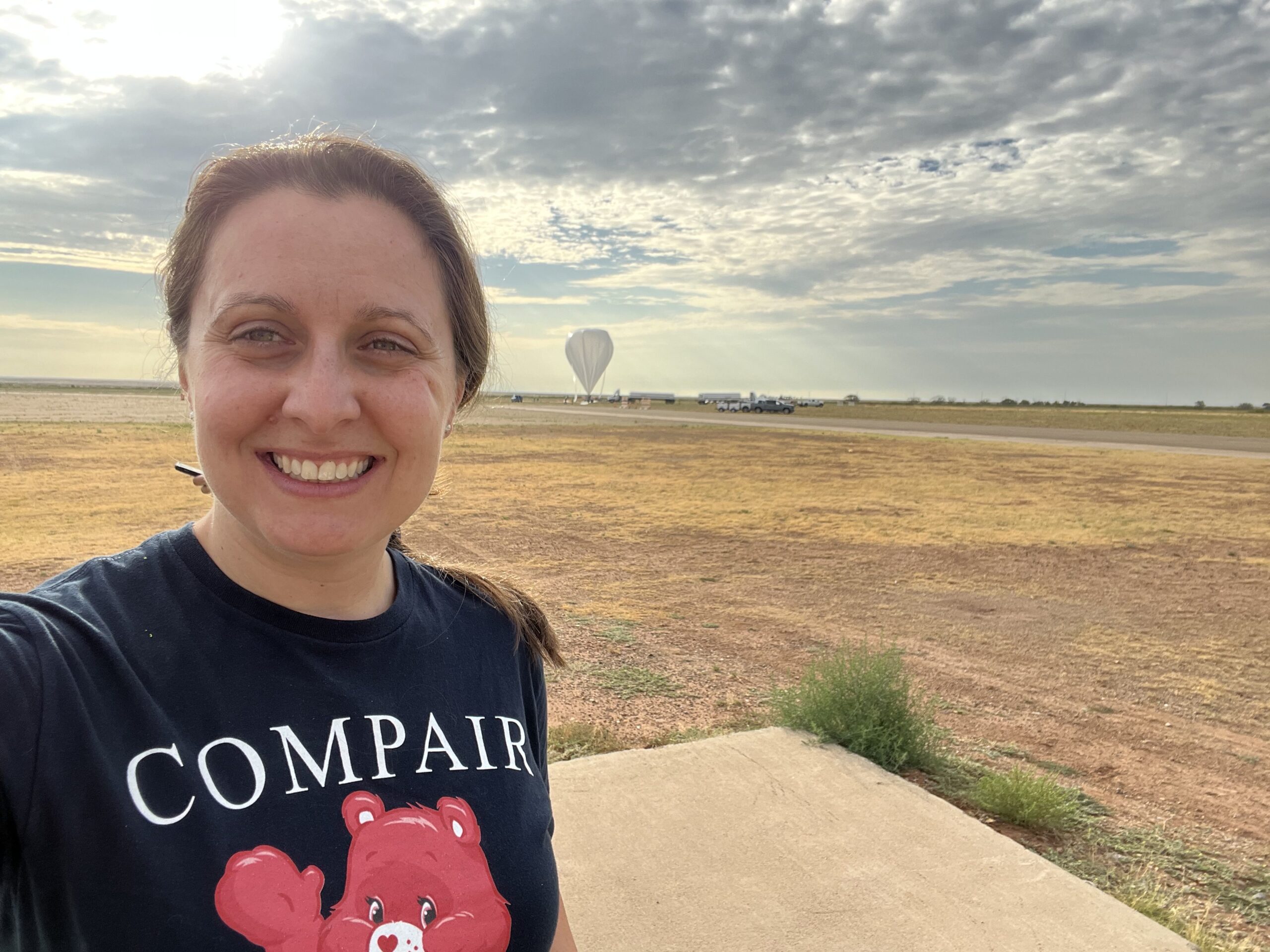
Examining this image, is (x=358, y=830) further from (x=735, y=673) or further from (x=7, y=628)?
(x=735, y=673)

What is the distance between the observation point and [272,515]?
1261 mm

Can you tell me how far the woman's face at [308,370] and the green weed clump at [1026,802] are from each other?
3316mm

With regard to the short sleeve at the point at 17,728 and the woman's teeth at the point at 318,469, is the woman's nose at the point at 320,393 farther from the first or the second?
the short sleeve at the point at 17,728

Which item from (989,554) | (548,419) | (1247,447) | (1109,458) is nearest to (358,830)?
(989,554)

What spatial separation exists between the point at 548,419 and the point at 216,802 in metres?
53.2

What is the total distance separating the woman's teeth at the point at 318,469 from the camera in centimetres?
127

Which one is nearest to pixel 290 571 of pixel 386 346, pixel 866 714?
pixel 386 346

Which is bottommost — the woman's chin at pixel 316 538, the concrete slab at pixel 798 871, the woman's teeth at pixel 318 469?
the concrete slab at pixel 798 871

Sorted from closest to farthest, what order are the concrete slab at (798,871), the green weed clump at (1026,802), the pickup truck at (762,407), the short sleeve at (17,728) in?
1. the short sleeve at (17,728)
2. the concrete slab at (798,871)
3. the green weed clump at (1026,802)
4. the pickup truck at (762,407)

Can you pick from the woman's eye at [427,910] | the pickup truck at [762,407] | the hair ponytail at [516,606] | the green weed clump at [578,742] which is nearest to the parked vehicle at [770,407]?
the pickup truck at [762,407]

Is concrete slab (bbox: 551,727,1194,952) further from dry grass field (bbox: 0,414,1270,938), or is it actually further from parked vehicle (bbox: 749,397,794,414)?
parked vehicle (bbox: 749,397,794,414)

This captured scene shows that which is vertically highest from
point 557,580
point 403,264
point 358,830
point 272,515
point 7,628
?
point 403,264

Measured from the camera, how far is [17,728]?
1.01 m

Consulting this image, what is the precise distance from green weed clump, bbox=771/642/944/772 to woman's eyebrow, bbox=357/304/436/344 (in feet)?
10.8
